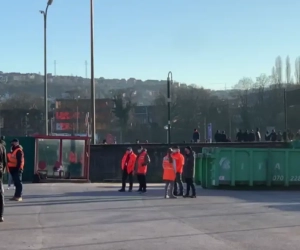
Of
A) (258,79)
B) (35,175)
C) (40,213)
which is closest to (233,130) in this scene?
(258,79)

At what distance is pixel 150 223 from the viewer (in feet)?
47.2

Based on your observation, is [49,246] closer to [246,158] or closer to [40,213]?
[40,213]

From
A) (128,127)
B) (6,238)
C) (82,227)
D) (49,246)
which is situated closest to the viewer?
(49,246)

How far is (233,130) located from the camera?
8275 centimetres

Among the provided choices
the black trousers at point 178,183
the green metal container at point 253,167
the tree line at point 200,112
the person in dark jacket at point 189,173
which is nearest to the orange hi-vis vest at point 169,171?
the black trousers at point 178,183

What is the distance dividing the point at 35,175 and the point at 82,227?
18.5 m

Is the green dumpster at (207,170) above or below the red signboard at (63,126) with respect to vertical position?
below

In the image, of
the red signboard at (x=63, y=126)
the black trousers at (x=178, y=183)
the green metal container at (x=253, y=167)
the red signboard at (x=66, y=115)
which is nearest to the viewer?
the black trousers at (x=178, y=183)

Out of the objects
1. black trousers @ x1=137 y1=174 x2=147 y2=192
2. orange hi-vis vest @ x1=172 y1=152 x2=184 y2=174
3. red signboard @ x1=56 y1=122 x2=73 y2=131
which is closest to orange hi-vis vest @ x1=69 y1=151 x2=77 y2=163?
black trousers @ x1=137 y1=174 x2=147 y2=192

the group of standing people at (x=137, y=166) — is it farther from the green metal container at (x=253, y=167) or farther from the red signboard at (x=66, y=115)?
the red signboard at (x=66, y=115)

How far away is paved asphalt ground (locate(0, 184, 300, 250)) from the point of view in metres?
11.4

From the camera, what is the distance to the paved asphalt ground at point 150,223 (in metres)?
11.4

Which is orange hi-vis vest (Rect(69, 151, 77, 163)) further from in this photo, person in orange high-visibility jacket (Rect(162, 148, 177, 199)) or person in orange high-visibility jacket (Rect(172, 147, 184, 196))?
person in orange high-visibility jacket (Rect(162, 148, 177, 199))

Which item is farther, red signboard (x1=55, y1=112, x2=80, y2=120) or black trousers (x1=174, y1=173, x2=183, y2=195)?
red signboard (x1=55, y1=112, x2=80, y2=120)
